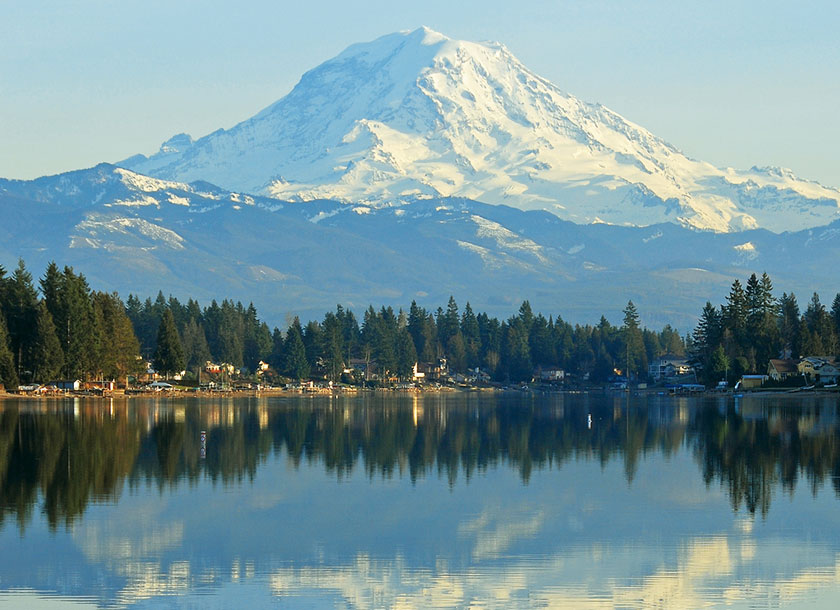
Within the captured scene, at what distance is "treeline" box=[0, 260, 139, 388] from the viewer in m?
120

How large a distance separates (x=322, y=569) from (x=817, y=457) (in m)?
32.0

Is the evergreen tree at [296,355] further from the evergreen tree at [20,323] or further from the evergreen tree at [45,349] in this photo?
the evergreen tree at [20,323]

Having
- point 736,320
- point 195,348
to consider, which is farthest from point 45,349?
point 736,320

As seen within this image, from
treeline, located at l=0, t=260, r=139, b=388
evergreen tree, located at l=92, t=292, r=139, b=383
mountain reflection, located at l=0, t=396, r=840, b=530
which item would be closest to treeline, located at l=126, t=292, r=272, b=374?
evergreen tree, located at l=92, t=292, r=139, b=383

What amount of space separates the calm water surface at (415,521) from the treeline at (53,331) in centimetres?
5012

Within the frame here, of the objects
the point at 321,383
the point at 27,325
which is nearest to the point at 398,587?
the point at 27,325

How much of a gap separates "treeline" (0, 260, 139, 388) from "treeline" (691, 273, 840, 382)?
69.0 meters

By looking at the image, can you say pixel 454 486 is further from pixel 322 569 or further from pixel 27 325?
pixel 27 325

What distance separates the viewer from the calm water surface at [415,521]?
29719 mm

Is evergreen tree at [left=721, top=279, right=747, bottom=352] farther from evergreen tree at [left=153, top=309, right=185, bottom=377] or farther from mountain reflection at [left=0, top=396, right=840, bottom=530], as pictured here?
evergreen tree at [left=153, top=309, right=185, bottom=377]

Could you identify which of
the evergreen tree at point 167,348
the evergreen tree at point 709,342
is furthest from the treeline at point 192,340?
the evergreen tree at point 709,342

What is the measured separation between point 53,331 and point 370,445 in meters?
61.2

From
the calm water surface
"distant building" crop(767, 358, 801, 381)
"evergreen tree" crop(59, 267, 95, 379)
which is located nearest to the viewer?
the calm water surface

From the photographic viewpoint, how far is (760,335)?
151 m
